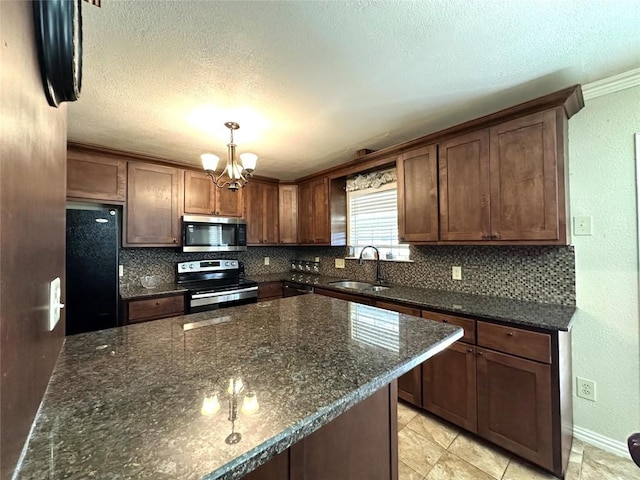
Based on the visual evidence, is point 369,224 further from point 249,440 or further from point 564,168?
point 249,440

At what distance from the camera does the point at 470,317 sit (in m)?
1.87

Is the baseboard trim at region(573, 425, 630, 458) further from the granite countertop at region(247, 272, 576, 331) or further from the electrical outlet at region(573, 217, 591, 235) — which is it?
the electrical outlet at region(573, 217, 591, 235)

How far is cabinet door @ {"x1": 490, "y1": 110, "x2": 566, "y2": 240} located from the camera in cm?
173

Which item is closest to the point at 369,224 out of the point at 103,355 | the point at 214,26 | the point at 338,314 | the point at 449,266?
the point at 449,266

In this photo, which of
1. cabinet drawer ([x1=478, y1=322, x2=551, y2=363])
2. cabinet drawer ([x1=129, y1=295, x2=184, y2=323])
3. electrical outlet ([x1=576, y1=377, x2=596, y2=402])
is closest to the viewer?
cabinet drawer ([x1=478, y1=322, x2=551, y2=363])

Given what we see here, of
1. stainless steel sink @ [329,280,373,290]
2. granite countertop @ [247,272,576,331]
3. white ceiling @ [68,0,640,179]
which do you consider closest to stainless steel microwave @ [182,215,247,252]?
white ceiling @ [68,0,640,179]

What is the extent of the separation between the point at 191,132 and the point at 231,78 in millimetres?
964

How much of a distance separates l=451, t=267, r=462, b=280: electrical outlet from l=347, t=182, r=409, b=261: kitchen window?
50 cm

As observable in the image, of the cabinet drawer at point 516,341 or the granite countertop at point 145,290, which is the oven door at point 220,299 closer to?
the granite countertop at point 145,290

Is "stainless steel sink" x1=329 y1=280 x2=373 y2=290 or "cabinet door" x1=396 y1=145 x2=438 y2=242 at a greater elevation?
"cabinet door" x1=396 y1=145 x2=438 y2=242

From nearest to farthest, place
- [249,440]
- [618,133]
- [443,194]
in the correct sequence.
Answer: [249,440], [618,133], [443,194]

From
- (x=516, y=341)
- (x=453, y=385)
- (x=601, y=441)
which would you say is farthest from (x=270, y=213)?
(x=601, y=441)

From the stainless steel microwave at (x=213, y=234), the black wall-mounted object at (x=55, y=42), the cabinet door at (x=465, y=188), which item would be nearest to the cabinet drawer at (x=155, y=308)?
the stainless steel microwave at (x=213, y=234)

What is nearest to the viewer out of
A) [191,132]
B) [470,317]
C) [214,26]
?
[214,26]
